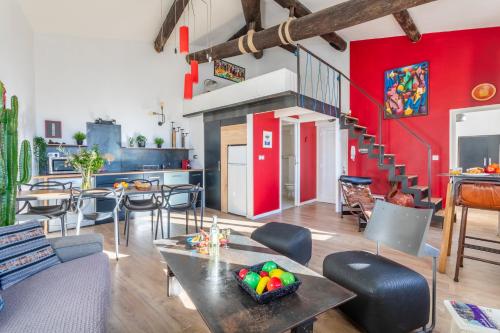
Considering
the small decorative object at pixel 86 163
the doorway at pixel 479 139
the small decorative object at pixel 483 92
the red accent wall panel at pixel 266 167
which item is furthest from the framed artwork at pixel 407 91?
the small decorative object at pixel 86 163

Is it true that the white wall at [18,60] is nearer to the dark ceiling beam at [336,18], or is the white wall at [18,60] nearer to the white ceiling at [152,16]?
the white ceiling at [152,16]

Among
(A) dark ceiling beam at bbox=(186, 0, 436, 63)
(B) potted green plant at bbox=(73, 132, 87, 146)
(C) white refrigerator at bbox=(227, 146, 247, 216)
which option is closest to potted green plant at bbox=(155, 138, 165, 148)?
(B) potted green plant at bbox=(73, 132, 87, 146)

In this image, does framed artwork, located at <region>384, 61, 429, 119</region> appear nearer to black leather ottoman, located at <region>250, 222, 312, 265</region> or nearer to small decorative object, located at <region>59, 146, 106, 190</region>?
black leather ottoman, located at <region>250, 222, 312, 265</region>

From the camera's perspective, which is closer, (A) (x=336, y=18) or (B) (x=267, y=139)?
(A) (x=336, y=18)

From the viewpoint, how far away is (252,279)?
141 cm

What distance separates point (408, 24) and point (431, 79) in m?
1.34

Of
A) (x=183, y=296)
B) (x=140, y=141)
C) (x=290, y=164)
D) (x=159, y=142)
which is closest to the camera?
(x=183, y=296)

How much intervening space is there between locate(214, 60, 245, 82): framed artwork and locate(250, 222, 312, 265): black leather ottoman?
5.59 meters

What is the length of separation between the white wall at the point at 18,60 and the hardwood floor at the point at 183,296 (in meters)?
2.11

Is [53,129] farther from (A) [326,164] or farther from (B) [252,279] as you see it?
(A) [326,164]

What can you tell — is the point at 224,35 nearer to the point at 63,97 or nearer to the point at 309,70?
the point at 309,70

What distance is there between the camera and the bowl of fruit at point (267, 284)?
1.30 m

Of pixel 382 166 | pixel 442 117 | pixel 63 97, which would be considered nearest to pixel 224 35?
pixel 63 97

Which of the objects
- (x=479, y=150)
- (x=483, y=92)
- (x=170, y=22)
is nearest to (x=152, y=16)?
(x=170, y=22)
